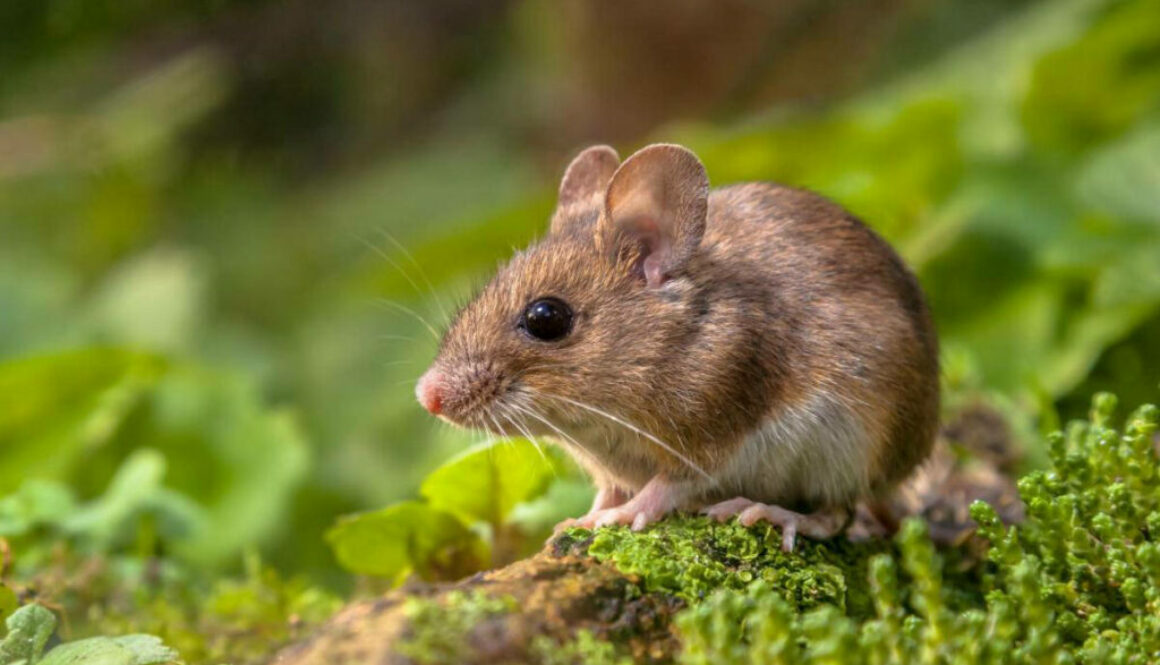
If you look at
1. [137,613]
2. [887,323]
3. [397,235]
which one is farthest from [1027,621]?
[397,235]

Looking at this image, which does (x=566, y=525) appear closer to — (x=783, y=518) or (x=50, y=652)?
(x=783, y=518)

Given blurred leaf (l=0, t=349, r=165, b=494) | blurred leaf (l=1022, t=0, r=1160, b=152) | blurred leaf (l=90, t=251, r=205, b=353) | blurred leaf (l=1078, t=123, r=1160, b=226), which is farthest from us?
blurred leaf (l=90, t=251, r=205, b=353)

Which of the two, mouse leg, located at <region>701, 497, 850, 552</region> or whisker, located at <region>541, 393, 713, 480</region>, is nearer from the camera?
mouse leg, located at <region>701, 497, 850, 552</region>

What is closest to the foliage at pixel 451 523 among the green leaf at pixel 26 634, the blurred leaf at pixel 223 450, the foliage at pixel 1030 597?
the green leaf at pixel 26 634

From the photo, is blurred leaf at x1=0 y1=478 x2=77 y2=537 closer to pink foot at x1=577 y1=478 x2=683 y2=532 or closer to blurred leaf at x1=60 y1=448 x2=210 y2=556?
blurred leaf at x1=60 y1=448 x2=210 y2=556

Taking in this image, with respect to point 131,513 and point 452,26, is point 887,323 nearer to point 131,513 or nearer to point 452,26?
point 131,513

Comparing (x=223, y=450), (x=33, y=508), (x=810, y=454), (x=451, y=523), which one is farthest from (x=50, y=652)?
(x=223, y=450)

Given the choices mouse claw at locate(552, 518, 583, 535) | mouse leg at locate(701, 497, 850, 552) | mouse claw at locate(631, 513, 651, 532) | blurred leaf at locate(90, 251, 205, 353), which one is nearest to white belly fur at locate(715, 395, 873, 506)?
mouse leg at locate(701, 497, 850, 552)
